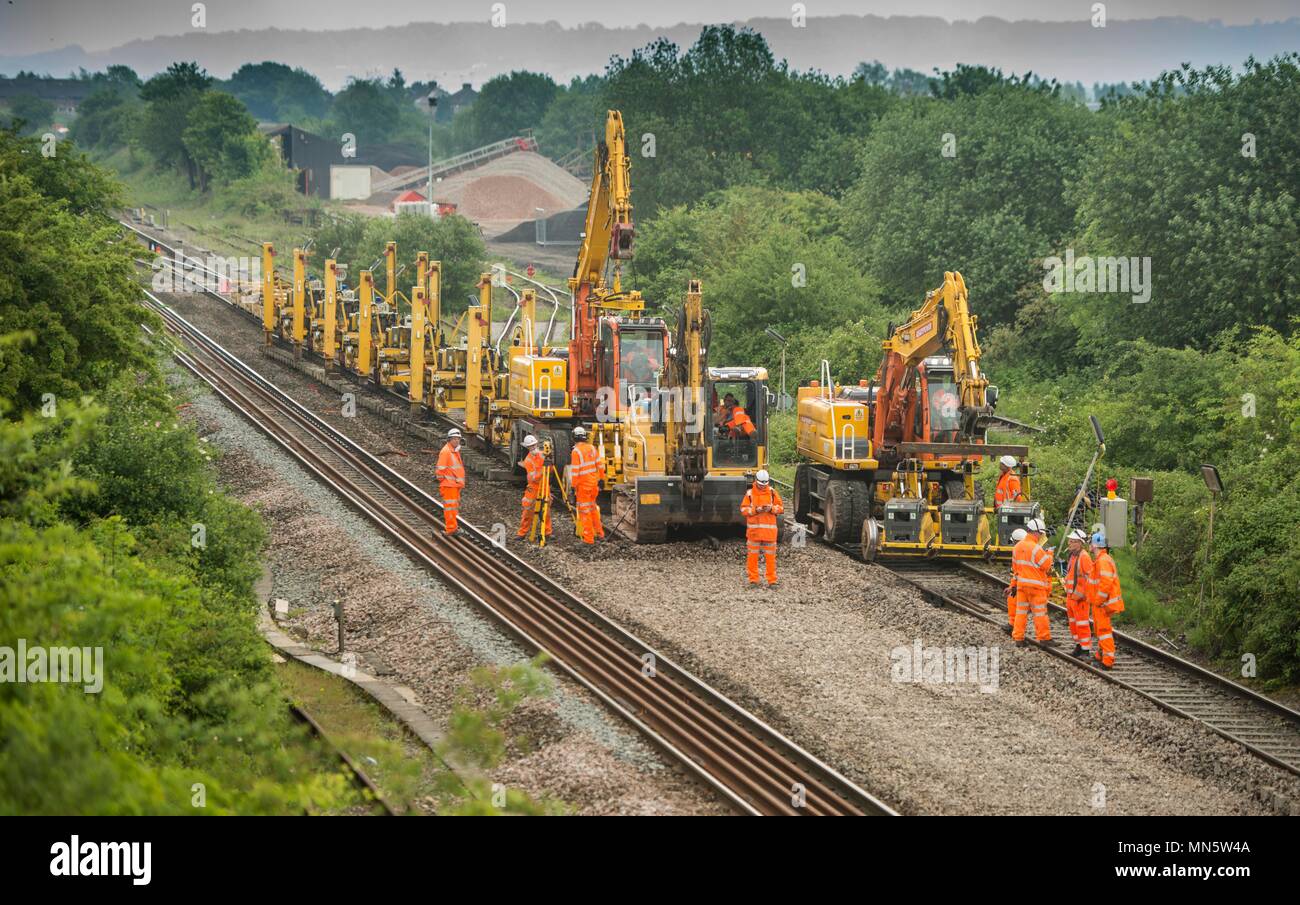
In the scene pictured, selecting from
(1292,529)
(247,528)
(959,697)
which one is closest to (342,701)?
(247,528)

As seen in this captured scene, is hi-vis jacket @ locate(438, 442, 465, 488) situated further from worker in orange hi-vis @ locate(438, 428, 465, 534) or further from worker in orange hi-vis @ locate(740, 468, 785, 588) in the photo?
worker in orange hi-vis @ locate(740, 468, 785, 588)

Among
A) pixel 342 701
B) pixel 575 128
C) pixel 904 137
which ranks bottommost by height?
pixel 342 701

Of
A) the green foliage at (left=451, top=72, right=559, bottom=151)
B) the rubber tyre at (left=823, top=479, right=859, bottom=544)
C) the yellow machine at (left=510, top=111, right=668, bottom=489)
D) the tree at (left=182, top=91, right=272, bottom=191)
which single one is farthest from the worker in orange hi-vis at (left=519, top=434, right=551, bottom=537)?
the green foliage at (left=451, top=72, right=559, bottom=151)

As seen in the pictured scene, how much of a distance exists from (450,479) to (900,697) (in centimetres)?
980

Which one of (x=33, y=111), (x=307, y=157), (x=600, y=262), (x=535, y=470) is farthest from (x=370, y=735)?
(x=33, y=111)

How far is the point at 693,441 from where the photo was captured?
880 inches

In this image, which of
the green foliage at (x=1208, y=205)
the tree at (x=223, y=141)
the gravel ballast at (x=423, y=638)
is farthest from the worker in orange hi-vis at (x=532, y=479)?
the tree at (x=223, y=141)

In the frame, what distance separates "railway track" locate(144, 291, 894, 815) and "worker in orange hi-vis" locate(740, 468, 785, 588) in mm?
2720

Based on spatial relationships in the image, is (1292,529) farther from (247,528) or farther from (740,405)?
(247,528)

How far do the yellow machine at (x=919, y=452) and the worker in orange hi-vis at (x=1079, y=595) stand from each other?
3.94 m

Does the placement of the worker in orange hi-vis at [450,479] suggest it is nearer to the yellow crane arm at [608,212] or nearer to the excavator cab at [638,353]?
the excavator cab at [638,353]

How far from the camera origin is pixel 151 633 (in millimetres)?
13352

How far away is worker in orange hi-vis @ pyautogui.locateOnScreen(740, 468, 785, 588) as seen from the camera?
66.3 feet
